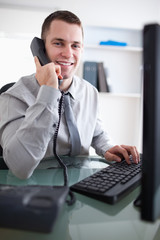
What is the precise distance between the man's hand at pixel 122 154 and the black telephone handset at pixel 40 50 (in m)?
0.54

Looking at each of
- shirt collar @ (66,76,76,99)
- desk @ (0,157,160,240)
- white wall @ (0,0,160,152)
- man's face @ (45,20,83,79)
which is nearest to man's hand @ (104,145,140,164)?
desk @ (0,157,160,240)

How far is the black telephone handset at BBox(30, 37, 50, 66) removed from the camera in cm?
116

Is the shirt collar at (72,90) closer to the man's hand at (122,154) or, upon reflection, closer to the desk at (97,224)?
the man's hand at (122,154)

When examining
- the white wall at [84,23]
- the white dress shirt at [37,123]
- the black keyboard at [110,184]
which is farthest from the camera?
the white wall at [84,23]

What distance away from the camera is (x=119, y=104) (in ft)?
10.5

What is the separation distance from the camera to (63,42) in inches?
48.6

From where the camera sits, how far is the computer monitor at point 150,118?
316 millimetres

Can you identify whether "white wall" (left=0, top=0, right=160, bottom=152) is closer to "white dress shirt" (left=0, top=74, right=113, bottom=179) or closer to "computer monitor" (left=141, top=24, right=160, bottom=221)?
"white dress shirt" (left=0, top=74, right=113, bottom=179)

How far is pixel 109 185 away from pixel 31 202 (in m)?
0.29

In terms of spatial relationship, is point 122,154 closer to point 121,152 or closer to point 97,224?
point 121,152

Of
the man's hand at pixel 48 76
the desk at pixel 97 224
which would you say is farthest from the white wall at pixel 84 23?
the desk at pixel 97 224

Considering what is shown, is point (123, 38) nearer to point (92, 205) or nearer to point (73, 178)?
point (73, 178)

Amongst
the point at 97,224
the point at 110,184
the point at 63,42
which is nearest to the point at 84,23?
the point at 63,42

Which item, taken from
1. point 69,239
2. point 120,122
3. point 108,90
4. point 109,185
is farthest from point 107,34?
point 69,239
